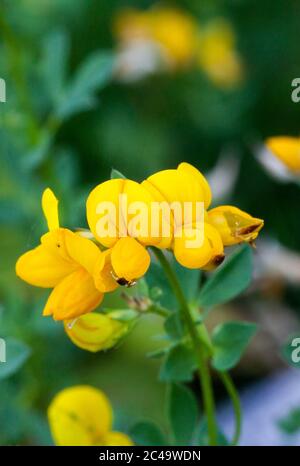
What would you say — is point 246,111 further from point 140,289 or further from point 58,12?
point 140,289

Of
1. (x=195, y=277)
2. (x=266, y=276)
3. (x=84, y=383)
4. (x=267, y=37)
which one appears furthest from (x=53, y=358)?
(x=267, y=37)

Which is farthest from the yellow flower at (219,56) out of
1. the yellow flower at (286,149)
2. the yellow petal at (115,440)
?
the yellow petal at (115,440)

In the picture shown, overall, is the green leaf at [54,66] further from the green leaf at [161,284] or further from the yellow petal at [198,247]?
the yellow petal at [198,247]

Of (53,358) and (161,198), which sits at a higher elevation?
(161,198)

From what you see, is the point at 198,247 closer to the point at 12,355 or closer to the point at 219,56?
the point at 12,355

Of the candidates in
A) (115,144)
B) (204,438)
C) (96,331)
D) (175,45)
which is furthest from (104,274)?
(175,45)

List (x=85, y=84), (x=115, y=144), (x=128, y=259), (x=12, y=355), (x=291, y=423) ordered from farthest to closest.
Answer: (x=115, y=144), (x=85, y=84), (x=291, y=423), (x=12, y=355), (x=128, y=259)
